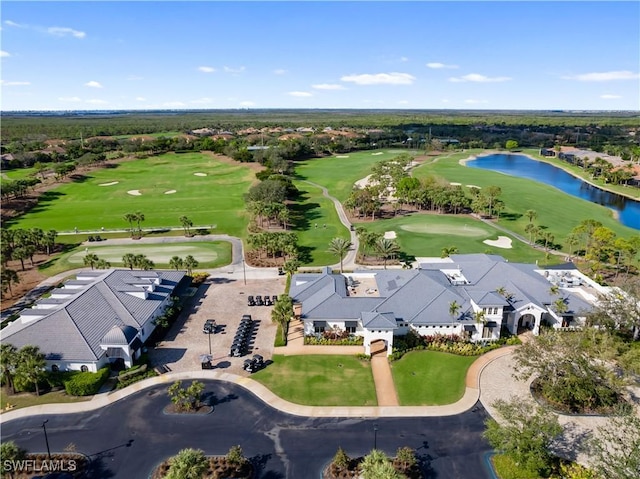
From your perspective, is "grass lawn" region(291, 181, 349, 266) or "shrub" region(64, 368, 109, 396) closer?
"shrub" region(64, 368, 109, 396)

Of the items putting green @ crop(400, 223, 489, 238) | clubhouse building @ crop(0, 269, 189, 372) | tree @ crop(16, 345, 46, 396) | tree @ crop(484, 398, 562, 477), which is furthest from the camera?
putting green @ crop(400, 223, 489, 238)

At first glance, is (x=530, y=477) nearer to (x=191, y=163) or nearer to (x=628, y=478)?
(x=628, y=478)

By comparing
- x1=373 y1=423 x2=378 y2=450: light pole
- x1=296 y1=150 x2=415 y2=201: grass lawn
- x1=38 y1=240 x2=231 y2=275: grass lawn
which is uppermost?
x1=296 y1=150 x2=415 y2=201: grass lawn

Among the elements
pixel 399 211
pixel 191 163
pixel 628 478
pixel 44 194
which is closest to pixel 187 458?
pixel 628 478

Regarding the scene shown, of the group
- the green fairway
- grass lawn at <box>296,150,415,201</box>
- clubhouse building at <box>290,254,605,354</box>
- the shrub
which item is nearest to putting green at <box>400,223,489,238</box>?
clubhouse building at <box>290,254,605,354</box>

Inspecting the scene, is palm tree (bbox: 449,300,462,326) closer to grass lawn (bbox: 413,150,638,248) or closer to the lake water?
grass lawn (bbox: 413,150,638,248)

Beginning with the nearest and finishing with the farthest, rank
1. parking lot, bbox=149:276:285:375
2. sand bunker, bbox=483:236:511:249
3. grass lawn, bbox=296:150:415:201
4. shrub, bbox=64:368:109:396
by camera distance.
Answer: shrub, bbox=64:368:109:396 → parking lot, bbox=149:276:285:375 → sand bunker, bbox=483:236:511:249 → grass lawn, bbox=296:150:415:201

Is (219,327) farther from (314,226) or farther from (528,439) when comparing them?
(314,226)

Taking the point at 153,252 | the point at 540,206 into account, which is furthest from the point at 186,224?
the point at 540,206
